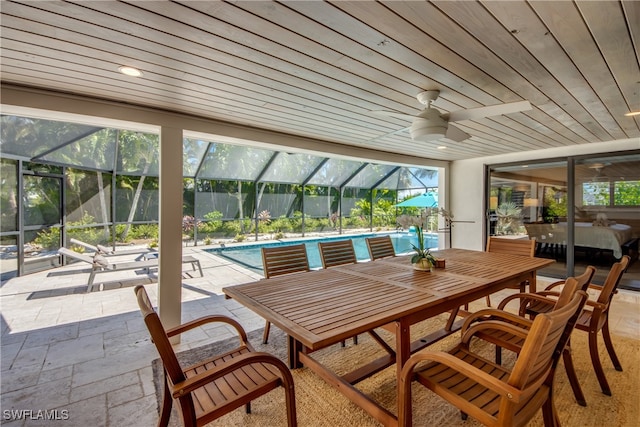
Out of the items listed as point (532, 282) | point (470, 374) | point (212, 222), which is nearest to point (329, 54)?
point (470, 374)

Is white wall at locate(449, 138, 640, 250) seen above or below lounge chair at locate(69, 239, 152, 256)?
above

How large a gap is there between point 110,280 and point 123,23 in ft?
16.4

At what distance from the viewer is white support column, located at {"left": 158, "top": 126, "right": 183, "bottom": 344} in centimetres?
294

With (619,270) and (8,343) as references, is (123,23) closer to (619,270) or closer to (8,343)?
(8,343)

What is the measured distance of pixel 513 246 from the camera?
3.57 m

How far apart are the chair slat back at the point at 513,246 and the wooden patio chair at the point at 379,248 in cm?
132

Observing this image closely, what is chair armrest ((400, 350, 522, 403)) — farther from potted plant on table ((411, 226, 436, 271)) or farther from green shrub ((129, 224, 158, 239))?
green shrub ((129, 224, 158, 239))

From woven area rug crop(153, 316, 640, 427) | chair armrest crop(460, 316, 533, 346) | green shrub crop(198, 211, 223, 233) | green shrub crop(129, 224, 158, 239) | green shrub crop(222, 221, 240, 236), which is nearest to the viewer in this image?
chair armrest crop(460, 316, 533, 346)

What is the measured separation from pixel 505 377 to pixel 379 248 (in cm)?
206

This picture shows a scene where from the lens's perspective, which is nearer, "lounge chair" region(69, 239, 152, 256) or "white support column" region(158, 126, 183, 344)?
"white support column" region(158, 126, 183, 344)

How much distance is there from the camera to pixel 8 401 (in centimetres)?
200

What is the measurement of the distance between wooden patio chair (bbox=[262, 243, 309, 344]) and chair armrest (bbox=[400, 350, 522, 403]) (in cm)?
160

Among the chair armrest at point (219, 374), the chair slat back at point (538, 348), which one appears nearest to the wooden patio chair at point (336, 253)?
the chair armrest at point (219, 374)

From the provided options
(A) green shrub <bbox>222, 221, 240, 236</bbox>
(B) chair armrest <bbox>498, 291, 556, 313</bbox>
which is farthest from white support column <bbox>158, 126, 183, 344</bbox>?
(A) green shrub <bbox>222, 221, 240, 236</bbox>
